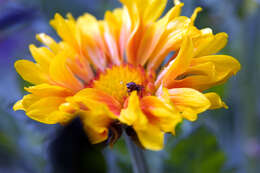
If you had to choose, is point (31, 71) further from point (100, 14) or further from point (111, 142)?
point (100, 14)

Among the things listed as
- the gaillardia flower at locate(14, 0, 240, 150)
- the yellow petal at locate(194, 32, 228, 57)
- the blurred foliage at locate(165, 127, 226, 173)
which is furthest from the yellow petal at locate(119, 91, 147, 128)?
the blurred foliage at locate(165, 127, 226, 173)

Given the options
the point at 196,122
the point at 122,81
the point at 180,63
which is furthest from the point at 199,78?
the point at 196,122

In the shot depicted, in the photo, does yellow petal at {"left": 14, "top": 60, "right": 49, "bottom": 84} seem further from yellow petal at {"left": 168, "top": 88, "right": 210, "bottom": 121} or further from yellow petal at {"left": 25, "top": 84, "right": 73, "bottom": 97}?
yellow petal at {"left": 168, "top": 88, "right": 210, "bottom": 121}

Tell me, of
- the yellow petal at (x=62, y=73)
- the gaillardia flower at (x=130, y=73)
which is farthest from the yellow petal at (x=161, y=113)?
the yellow petal at (x=62, y=73)

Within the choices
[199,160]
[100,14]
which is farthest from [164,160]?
[100,14]

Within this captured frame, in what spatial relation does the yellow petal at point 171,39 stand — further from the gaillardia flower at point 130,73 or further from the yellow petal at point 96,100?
the yellow petal at point 96,100

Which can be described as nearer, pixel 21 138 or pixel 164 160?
pixel 164 160
